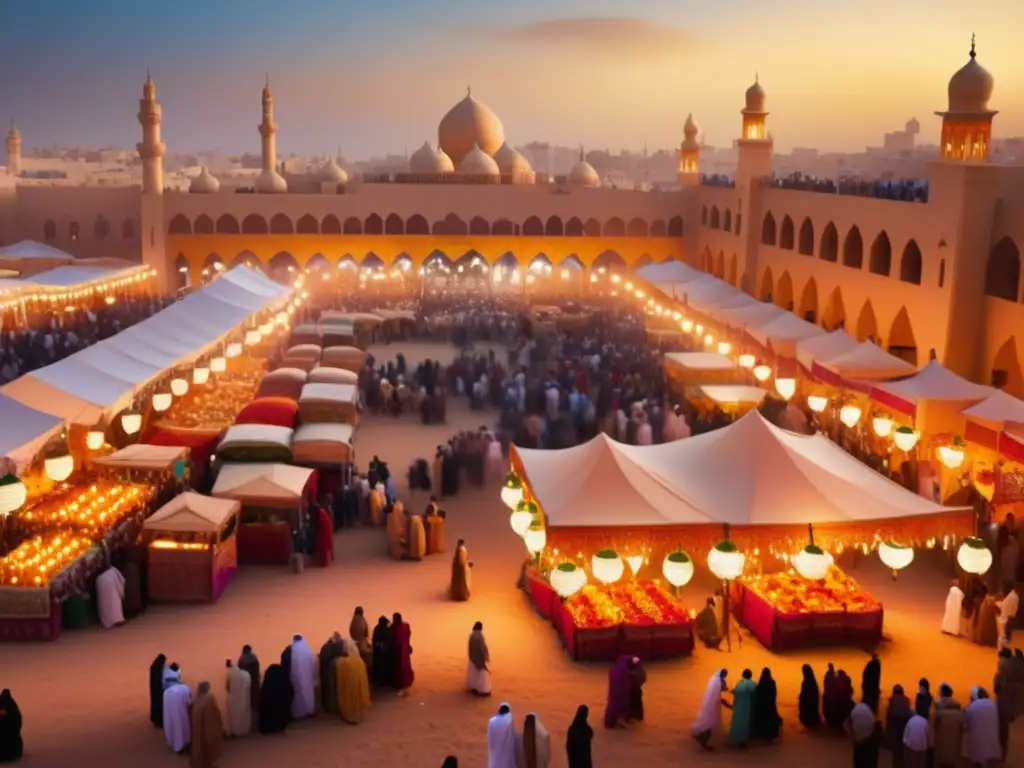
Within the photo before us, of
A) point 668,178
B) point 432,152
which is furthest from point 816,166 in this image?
point 432,152

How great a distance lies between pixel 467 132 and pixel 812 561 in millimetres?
33030

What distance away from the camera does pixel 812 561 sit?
893 cm

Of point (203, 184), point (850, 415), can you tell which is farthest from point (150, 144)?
point (850, 415)

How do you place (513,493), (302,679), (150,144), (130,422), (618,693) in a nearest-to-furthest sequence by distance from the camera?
(618,693)
(302,679)
(513,493)
(130,422)
(150,144)

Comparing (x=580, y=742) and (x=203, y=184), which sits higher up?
(x=203, y=184)

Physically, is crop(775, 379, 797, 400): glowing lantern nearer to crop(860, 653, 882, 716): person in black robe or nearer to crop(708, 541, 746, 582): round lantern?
crop(708, 541, 746, 582): round lantern

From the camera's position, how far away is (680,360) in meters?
18.6

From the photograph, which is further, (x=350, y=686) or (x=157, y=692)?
(x=350, y=686)

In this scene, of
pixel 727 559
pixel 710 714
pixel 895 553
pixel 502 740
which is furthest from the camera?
pixel 895 553

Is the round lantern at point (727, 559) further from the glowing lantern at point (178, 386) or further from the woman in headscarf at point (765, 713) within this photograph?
the glowing lantern at point (178, 386)

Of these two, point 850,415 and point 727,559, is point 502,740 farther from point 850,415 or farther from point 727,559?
point 850,415

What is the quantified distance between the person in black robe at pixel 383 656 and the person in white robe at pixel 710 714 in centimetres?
236

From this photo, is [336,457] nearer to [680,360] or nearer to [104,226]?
[680,360]

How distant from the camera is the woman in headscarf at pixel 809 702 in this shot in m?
8.15
